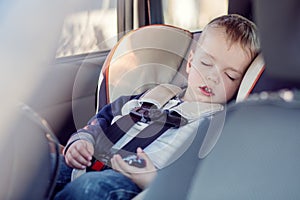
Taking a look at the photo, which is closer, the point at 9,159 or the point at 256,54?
the point at 9,159

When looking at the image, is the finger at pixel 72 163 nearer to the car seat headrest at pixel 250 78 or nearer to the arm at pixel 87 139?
the arm at pixel 87 139

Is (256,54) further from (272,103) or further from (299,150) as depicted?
(299,150)

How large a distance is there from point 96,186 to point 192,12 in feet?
3.22

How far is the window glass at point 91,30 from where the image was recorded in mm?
1529

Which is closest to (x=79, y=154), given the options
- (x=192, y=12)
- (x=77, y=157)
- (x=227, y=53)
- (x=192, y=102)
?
(x=77, y=157)

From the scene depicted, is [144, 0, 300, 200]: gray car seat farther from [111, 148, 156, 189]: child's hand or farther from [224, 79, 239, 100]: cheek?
[224, 79, 239, 100]: cheek

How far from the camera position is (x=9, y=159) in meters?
0.67

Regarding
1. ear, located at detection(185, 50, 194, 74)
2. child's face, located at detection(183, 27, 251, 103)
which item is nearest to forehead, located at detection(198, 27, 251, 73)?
child's face, located at detection(183, 27, 251, 103)

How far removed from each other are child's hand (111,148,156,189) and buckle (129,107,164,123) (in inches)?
4.0

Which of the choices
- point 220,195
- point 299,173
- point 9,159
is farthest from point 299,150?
point 9,159

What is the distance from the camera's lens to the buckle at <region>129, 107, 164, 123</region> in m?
1.24

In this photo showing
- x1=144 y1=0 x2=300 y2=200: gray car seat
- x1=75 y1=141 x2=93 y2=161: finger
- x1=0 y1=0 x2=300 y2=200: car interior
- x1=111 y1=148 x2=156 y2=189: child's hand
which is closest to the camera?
x1=0 y1=0 x2=300 y2=200: car interior

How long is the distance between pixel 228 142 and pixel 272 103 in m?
0.13

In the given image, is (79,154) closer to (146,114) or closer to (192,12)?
(146,114)
